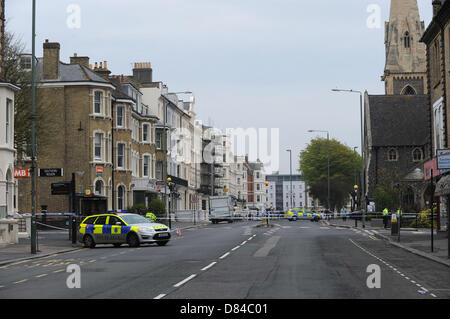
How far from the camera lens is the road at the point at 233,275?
44.7 ft

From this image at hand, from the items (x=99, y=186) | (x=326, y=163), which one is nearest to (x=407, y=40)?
(x=326, y=163)

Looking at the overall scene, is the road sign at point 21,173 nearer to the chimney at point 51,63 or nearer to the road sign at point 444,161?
the road sign at point 444,161

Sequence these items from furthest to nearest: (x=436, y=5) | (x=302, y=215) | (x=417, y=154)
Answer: (x=302, y=215) → (x=417, y=154) → (x=436, y=5)

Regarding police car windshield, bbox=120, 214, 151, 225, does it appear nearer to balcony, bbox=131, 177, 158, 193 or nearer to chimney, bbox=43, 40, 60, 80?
chimney, bbox=43, 40, 60, 80

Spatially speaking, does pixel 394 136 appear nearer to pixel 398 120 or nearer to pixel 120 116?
pixel 398 120

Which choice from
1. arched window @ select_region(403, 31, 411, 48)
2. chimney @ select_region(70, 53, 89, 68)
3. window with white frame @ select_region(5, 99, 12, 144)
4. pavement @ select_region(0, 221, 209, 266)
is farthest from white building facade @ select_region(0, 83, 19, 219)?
arched window @ select_region(403, 31, 411, 48)

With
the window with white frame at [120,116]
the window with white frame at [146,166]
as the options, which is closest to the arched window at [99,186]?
the window with white frame at [120,116]

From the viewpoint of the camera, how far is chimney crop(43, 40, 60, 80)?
5481 cm

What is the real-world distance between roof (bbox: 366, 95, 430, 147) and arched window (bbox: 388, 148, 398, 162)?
847mm

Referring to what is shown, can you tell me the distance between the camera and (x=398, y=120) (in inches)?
3509

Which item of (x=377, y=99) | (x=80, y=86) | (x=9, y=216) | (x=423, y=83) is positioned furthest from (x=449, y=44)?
(x=423, y=83)

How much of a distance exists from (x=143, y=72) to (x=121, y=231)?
169 feet

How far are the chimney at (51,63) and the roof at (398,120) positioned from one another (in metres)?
45.1
